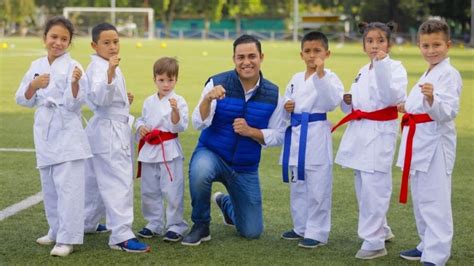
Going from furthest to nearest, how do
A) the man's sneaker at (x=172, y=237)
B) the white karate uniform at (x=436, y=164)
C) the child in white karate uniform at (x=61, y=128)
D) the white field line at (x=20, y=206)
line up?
the white field line at (x=20, y=206), the man's sneaker at (x=172, y=237), the child in white karate uniform at (x=61, y=128), the white karate uniform at (x=436, y=164)

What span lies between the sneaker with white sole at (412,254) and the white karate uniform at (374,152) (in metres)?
0.16

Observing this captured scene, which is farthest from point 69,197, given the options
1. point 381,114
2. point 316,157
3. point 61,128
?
point 381,114

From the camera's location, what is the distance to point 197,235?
615cm

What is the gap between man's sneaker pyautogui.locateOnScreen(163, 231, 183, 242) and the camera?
6.21 metres

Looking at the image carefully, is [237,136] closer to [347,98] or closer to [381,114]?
[347,98]

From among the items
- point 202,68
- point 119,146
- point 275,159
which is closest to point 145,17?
point 202,68

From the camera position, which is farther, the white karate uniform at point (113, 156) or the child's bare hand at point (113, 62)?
the white karate uniform at point (113, 156)

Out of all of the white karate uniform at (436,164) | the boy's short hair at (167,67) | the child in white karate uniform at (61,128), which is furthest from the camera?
the boy's short hair at (167,67)

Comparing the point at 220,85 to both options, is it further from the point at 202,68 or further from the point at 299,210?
the point at 202,68

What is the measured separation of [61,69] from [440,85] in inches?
100

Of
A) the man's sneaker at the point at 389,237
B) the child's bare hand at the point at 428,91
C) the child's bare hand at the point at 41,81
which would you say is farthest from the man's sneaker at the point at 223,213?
the child's bare hand at the point at 428,91

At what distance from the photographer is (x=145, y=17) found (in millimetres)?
63906

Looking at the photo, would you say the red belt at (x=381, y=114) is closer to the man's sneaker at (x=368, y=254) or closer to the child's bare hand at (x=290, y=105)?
the child's bare hand at (x=290, y=105)

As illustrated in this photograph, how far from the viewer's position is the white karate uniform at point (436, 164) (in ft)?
17.7
